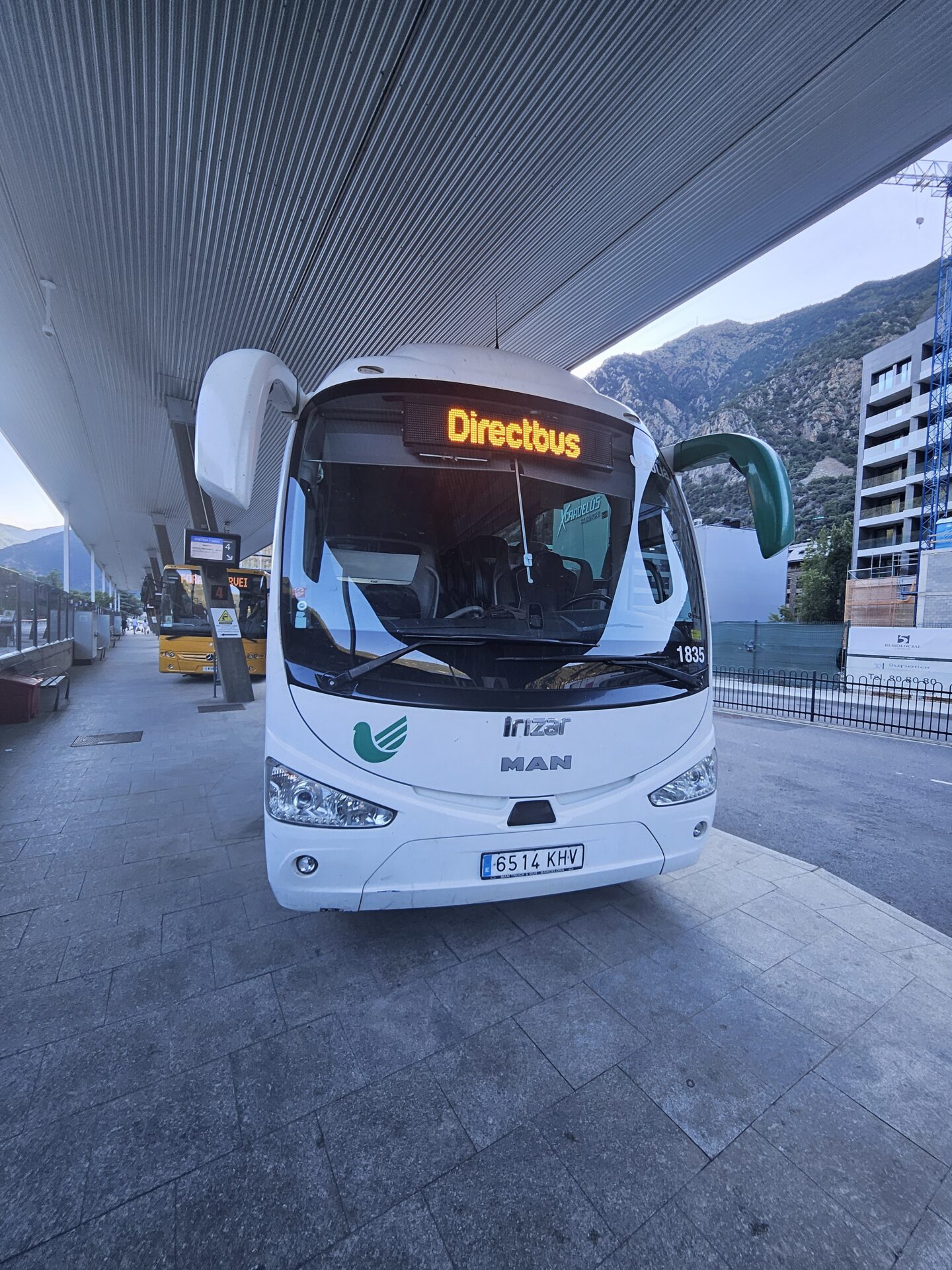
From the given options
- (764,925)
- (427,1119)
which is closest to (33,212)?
(427,1119)

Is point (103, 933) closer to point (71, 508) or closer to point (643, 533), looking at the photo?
point (643, 533)

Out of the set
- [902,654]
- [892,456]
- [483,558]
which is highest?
[892,456]

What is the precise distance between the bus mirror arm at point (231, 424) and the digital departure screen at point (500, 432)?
0.69 metres

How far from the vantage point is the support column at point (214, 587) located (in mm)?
10766

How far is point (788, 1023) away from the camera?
2344 millimetres

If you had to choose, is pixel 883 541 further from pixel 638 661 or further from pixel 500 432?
pixel 500 432

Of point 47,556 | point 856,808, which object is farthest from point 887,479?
point 47,556

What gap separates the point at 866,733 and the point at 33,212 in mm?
15018

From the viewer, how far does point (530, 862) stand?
2402mm

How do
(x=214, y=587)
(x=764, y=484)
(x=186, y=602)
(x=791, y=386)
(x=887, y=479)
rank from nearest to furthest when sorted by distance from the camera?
(x=764, y=484) < (x=214, y=587) < (x=186, y=602) < (x=887, y=479) < (x=791, y=386)

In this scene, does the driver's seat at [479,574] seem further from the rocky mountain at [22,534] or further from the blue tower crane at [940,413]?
the rocky mountain at [22,534]

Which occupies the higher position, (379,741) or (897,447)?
(897,447)

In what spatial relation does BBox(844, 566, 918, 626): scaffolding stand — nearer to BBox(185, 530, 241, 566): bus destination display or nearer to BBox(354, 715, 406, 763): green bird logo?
BBox(185, 530, 241, 566): bus destination display

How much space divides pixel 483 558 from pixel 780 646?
71.9 ft
